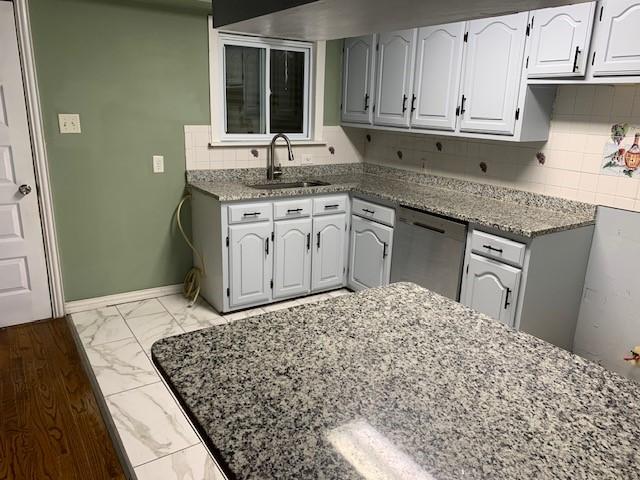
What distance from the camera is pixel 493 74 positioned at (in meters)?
2.90

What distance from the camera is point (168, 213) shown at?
3.61m

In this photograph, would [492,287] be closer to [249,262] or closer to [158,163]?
[249,262]

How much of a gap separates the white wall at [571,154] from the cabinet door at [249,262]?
5.05 ft

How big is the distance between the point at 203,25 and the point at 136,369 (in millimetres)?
2384

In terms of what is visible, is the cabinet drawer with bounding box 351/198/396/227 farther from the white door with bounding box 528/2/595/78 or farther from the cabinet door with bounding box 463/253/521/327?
the white door with bounding box 528/2/595/78

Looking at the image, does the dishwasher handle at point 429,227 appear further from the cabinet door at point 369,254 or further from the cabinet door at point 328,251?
the cabinet door at point 328,251

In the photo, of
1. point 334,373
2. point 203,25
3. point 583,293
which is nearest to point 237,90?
point 203,25

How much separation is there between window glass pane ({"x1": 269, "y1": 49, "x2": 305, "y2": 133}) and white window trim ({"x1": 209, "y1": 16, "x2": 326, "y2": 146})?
0.05m

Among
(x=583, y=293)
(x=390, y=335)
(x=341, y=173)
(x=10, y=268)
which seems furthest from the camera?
(x=341, y=173)

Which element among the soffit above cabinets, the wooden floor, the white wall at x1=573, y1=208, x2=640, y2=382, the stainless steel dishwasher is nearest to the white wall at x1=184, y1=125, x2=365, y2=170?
the stainless steel dishwasher

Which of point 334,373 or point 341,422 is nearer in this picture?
point 341,422

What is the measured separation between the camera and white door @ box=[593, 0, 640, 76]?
7.34ft

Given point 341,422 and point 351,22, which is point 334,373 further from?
point 351,22

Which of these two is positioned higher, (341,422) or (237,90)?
(237,90)
